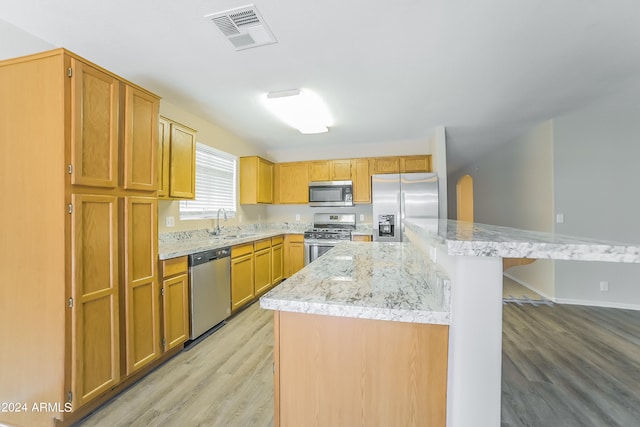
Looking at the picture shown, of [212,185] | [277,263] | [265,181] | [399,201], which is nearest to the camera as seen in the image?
[212,185]

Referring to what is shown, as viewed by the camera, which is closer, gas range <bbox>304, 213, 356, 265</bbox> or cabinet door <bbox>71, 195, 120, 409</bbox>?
cabinet door <bbox>71, 195, 120, 409</bbox>

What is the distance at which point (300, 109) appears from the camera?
10.3ft

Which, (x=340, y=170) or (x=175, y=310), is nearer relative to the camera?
(x=175, y=310)

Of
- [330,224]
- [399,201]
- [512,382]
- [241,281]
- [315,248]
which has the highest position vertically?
[399,201]

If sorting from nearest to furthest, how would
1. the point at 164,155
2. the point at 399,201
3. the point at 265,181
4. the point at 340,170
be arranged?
the point at 164,155 → the point at 399,201 → the point at 265,181 → the point at 340,170

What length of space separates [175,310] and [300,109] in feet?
8.04

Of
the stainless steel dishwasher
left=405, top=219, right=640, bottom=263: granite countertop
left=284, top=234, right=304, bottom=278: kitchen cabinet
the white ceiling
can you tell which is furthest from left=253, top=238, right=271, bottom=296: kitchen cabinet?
left=405, top=219, right=640, bottom=263: granite countertop

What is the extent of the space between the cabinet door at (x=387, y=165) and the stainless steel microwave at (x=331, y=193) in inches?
21.3

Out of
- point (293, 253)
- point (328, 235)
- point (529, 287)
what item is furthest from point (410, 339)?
point (529, 287)

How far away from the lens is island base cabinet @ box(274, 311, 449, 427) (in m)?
0.90

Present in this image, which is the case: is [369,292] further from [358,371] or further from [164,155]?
[164,155]

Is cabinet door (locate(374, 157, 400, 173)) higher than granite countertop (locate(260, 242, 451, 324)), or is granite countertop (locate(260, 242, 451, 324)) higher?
cabinet door (locate(374, 157, 400, 173))

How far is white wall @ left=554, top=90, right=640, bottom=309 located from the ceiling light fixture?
317 centimetres

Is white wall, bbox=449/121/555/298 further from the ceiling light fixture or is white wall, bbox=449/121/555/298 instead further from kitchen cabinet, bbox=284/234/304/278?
kitchen cabinet, bbox=284/234/304/278
